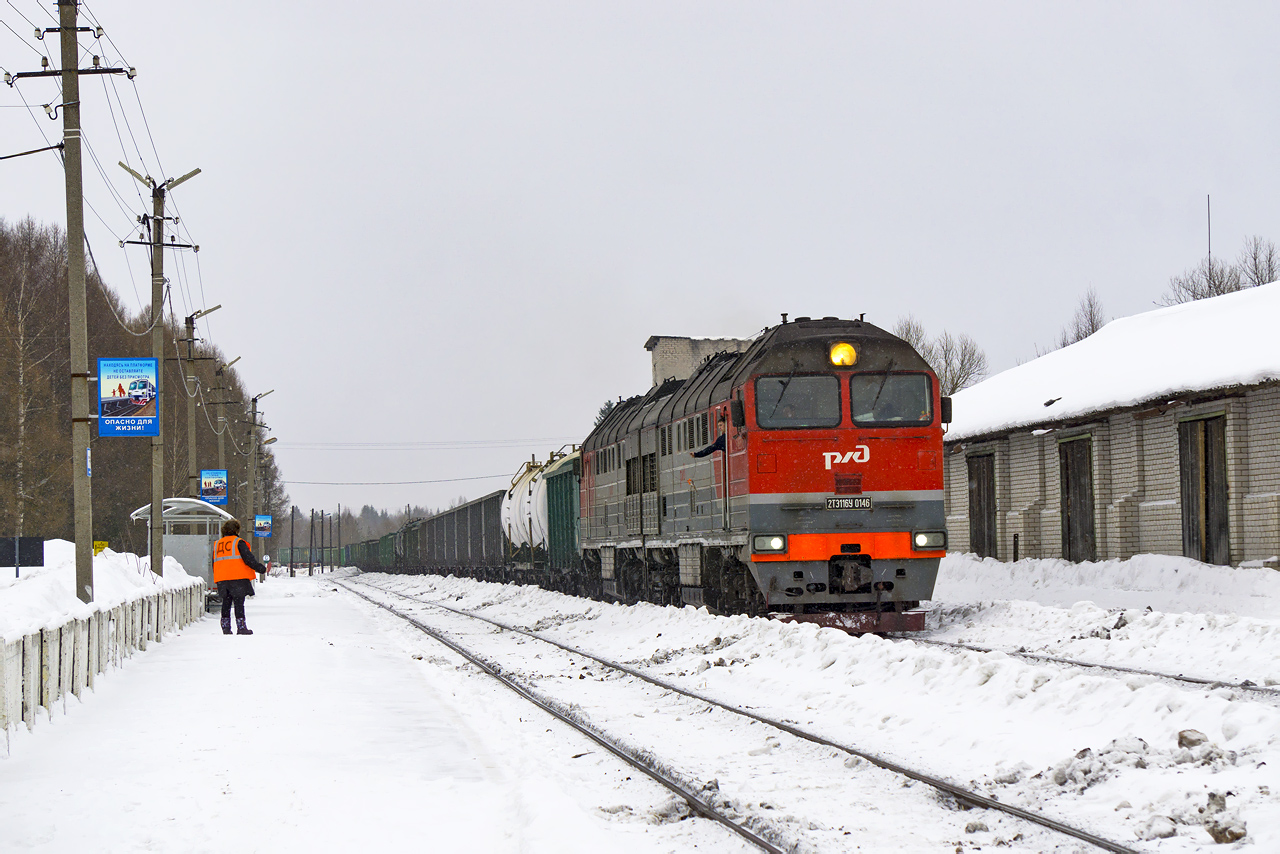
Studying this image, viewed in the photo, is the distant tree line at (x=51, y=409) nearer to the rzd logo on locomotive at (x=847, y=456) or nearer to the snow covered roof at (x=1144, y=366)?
the snow covered roof at (x=1144, y=366)

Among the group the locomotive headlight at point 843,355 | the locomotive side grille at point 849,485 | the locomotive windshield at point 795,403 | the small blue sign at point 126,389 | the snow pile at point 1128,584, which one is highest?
the small blue sign at point 126,389

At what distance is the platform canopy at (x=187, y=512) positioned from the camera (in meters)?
29.2

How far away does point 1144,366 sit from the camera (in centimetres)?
2245

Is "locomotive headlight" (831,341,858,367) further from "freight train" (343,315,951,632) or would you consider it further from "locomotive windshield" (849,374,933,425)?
"locomotive windshield" (849,374,933,425)

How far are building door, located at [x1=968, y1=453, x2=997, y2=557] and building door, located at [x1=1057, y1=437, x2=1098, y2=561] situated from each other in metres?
3.05

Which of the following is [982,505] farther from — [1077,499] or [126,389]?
[126,389]

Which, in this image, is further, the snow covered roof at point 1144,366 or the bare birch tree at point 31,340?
the bare birch tree at point 31,340

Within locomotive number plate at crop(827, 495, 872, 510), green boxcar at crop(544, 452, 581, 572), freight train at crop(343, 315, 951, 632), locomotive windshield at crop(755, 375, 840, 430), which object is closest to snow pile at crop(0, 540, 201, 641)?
freight train at crop(343, 315, 951, 632)

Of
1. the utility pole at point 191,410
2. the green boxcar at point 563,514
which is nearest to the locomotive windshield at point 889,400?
the green boxcar at point 563,514

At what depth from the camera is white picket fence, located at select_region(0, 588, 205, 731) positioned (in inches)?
340

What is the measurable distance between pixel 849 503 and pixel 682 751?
670 cm

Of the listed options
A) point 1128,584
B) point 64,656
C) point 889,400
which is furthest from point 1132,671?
point 1128,584

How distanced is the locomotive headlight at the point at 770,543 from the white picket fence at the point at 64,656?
7.11 metres

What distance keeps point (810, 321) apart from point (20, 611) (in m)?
9.73
